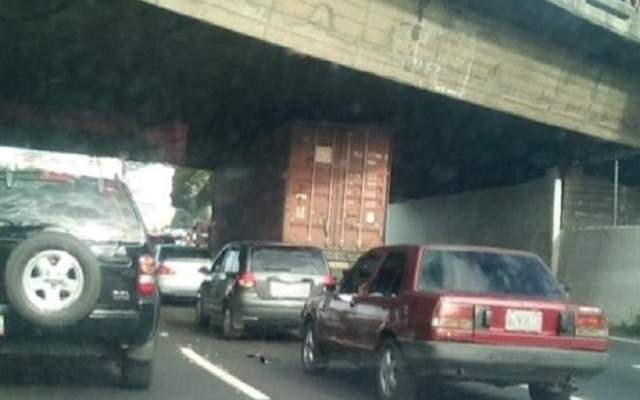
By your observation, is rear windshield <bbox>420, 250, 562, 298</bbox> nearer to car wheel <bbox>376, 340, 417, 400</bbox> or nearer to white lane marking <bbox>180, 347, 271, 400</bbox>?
car wheel <bbox>376, 340, 417, 400</bbox>

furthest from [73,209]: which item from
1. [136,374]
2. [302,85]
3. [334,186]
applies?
[334,186]

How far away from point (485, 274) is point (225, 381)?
336cm

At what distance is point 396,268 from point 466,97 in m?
13.3

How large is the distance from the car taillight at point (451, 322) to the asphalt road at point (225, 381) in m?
1.96

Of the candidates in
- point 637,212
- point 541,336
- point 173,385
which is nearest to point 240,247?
point 173,385

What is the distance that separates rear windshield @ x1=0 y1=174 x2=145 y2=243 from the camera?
10945mm

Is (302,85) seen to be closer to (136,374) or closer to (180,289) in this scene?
(180,289)

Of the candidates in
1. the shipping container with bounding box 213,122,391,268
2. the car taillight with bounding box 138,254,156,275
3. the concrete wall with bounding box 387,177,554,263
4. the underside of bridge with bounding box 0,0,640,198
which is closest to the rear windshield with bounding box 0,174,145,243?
the car taillight with bounding box 138,254,156,275

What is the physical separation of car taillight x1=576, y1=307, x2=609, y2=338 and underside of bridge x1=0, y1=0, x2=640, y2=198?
10.3m

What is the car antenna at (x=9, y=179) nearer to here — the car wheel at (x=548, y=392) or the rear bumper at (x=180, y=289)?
the car wheel at (x=548, y=392)

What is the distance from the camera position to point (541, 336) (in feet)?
34.3

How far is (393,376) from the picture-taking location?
10945mm

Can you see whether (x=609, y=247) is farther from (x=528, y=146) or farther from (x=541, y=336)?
(x=541, y=336)

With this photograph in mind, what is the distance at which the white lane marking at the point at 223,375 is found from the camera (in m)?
11.9
